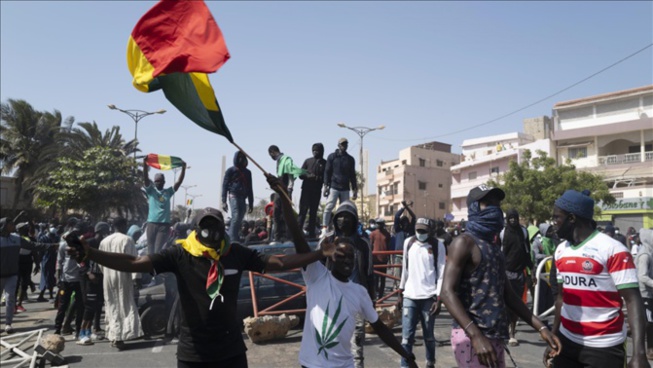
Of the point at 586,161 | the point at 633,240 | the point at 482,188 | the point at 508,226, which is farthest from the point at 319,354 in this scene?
the point at 586,161

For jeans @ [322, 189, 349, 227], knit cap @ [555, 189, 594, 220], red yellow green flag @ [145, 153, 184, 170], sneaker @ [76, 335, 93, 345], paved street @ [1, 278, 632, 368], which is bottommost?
paved street @ [1, 278, 632, 368]

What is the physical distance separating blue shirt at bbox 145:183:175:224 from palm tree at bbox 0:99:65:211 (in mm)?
29953

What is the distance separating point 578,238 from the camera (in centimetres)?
371

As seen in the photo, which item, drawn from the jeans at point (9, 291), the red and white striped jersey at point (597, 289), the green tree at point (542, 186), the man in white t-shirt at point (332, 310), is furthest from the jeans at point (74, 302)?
the green tree at point (542, 186)

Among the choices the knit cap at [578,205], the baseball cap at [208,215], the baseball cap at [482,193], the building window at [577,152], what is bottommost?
the baseball cap at [208,215]

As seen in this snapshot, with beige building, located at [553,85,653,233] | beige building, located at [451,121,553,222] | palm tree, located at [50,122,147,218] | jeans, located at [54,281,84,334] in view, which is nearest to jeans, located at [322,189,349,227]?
jeans, located at [54,281,84,334]

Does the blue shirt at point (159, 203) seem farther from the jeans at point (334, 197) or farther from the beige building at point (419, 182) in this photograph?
the beige building at point (419, 182)

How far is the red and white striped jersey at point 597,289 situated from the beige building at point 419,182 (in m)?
57.9

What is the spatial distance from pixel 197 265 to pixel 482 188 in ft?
6.88

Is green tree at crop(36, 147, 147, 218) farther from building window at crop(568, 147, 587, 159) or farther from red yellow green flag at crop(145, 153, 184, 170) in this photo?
building window at crop(568, 147, 587, 159)

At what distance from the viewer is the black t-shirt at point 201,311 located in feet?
11.2

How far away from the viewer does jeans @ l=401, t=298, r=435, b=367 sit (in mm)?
5977

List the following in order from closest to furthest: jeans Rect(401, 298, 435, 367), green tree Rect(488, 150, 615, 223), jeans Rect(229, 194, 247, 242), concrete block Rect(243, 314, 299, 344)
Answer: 1. jeans Rect(401, 298, 435, 367)
2. concrete block Rect(243, 314, 299, 344)
3. jeans Rect(229, 194, 247, 242)
4. green tree Rect(488, 150, 615, 223)

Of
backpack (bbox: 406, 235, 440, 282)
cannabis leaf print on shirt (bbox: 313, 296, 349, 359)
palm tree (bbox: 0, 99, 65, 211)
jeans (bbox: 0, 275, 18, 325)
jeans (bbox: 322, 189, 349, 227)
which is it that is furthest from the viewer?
palm tree (bbox: 0, 99, 65, 211)
